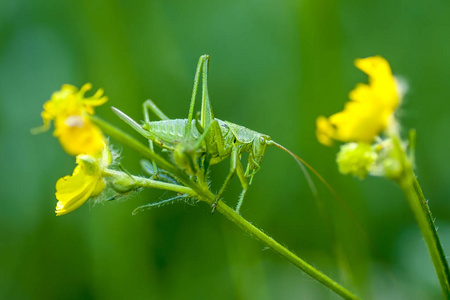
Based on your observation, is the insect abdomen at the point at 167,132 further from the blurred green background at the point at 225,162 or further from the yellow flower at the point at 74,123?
the blurred green background at the point at 225,162

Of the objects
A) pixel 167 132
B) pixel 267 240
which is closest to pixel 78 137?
pixel 267 240

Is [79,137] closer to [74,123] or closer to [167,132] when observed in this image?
[74,123]

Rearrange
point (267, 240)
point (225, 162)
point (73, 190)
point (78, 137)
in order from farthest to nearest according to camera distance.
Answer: point (225, 162)
point (73, 190)
point (267, 240)
point (78, 137)

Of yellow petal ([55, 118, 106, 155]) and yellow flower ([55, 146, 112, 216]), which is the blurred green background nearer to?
yellow flower ([55, 146, 112, 216])

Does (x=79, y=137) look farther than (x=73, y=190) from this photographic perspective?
No

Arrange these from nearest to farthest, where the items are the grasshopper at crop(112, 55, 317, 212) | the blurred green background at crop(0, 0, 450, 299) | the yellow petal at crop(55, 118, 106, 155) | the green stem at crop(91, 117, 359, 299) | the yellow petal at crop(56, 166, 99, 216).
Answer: the yellow petal at crop(55, 118, 106, 155) → the green stem at crop(91, 117, 359, 299) → the yellow petal at crop(56, 166, 99, 216) → the grasshopper at crop(112, 55, 317, 212) → the blurred green background at crop(0, 0, 450, 299)

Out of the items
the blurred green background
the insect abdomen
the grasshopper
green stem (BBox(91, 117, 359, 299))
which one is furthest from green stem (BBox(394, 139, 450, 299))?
the blurred green background

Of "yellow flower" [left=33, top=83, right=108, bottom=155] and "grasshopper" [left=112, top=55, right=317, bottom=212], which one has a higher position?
"grasshopper" [left=112, top=55, right=317, bottom=212]
